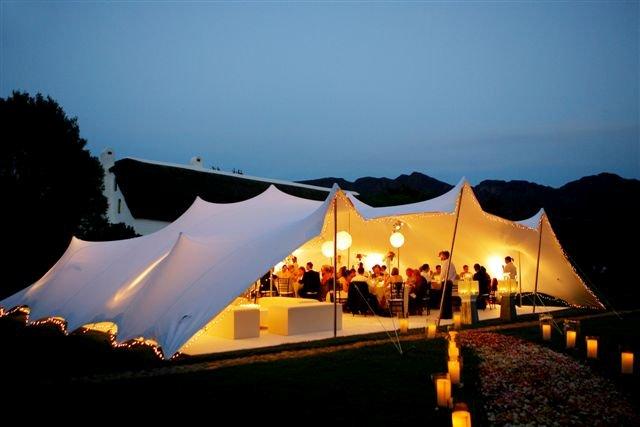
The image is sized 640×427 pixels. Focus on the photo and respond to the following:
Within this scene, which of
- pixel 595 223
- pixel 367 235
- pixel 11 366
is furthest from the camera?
pixel 595 223

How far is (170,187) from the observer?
27797mm

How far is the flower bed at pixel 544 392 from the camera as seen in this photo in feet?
14.6

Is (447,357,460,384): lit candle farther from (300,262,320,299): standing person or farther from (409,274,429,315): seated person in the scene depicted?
(300,262,320,299): standing person

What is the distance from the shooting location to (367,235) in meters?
14.4

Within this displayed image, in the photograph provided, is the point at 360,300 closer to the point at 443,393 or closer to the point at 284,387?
the point at 284,387

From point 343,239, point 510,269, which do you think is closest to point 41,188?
point 343,239

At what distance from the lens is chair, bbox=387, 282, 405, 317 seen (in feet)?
37.5

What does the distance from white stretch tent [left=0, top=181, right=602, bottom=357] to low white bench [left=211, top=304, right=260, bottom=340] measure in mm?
1009

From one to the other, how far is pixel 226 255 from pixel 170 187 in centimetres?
2057

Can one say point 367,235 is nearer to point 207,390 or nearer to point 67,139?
point 207,390

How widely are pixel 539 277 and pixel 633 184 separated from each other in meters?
37.4

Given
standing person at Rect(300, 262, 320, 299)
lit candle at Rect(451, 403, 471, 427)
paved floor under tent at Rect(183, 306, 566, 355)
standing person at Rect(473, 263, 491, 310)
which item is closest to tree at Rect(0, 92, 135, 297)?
standing person at Rect(300, 262, 320, 299)

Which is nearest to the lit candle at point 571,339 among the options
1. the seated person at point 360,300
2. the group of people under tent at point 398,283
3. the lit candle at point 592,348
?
the lit candle at point 592,348

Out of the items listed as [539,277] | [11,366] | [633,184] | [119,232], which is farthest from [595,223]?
[633,184]
